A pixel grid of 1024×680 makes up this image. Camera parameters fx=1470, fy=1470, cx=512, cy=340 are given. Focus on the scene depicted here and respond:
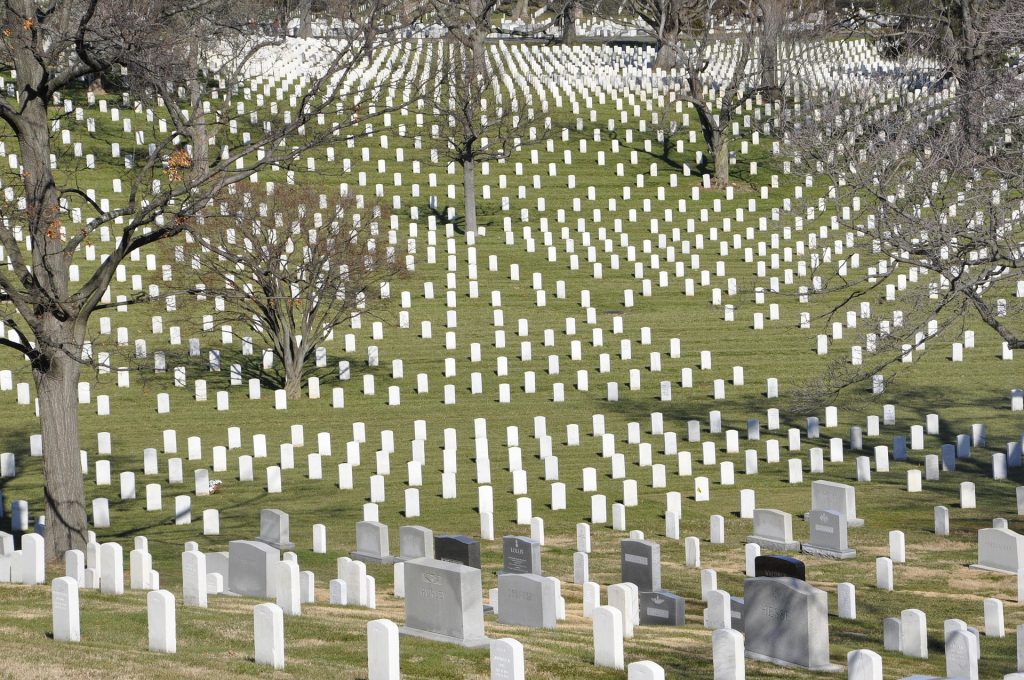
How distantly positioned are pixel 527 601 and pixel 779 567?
2842mm

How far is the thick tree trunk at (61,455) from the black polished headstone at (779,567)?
23.5ft

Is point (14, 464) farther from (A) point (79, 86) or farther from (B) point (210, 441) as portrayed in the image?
(A) point (79, 86)

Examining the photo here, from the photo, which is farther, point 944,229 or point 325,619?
point 944,229

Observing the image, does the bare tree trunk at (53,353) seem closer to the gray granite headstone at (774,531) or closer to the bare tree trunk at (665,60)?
the gray granite headstone at (774,531)

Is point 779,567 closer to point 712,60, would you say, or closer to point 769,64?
point 769,64

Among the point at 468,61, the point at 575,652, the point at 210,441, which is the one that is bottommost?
the point at 575,652

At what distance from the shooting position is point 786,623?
12.6 meters

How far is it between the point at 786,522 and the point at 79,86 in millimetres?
35679

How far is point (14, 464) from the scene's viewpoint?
2195 centimetres

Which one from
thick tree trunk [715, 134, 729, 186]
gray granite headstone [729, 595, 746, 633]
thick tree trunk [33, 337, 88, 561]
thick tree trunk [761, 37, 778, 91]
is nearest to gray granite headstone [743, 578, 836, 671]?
gray granite headstone [729, 595, 746, 633]

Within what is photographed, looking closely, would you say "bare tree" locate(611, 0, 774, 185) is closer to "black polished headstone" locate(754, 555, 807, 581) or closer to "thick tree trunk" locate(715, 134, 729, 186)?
"thick tree trunk" locate(715, 134, 729, 186)

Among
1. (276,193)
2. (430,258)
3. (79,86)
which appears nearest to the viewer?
(276,193)

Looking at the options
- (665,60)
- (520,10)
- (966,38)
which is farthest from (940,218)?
(520,10)

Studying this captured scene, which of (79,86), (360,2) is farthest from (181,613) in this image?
(79,86)
